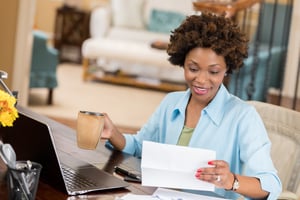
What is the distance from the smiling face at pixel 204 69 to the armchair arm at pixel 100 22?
5.97 metres

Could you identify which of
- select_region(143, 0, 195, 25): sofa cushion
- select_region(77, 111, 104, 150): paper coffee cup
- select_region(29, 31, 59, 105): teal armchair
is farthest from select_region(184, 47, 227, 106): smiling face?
select_region(143, 0, 195, 25): sofa cushion

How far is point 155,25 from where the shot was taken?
7961 mm

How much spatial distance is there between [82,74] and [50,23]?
4.57 feet

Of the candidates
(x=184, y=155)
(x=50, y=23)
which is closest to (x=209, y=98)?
(x=184, y=155)

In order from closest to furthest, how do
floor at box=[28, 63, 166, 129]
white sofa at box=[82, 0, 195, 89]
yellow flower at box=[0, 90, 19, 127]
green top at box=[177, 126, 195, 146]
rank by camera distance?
1. yellow flower at box=[0, 90, 19, 127]
2. green top at box=[177, 126, 195, 146]
3. floor at box=[28, 63, 166, 129]
4. white sofa at box=[82, 0, 195, 89]

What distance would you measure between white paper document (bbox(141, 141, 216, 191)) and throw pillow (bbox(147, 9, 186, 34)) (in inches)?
254

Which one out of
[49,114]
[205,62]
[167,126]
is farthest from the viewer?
[49,114]

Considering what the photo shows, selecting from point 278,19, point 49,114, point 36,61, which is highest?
point 278,19

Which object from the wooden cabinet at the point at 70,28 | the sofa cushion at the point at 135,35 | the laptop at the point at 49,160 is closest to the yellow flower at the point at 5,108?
the laptop at the point at 49,160

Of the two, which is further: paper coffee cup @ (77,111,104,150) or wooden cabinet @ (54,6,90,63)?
wooden cabinet @ (54,6,90,63)

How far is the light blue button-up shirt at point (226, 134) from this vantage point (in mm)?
1680

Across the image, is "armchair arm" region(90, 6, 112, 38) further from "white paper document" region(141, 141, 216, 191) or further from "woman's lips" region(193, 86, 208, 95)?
"white paper document" region(141, 141, 216, 191)

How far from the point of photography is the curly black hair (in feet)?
5.91

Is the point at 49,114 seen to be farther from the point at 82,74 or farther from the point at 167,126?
the point at 167,126
